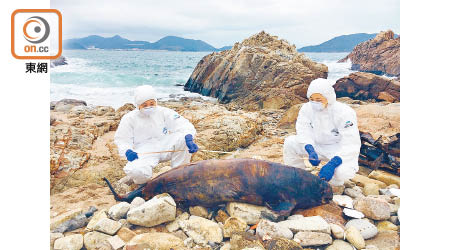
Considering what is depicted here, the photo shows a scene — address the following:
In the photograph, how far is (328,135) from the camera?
183 inches

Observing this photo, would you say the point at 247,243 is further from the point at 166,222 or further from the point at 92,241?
the point at 92,241

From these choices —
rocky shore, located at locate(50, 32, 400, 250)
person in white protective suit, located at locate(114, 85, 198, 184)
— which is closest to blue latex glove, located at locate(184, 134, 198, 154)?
person in white protective suit, located at locate(114, 85, 198, 184)

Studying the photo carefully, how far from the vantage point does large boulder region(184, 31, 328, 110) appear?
1305 centimetres

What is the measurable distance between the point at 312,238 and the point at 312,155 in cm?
135

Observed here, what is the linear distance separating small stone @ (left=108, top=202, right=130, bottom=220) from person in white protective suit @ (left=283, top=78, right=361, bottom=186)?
2513 millimetres

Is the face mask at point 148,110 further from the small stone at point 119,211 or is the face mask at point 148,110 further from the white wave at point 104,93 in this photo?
the white wave at point 104,93

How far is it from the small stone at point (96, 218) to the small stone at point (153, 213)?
36cm

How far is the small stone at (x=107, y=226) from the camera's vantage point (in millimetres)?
3523

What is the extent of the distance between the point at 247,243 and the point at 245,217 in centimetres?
52

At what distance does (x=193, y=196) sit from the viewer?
13.1 ft

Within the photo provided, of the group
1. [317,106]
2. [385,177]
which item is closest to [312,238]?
[317,106]

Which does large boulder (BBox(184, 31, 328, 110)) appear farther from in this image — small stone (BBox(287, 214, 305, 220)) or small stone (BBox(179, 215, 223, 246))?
small stone (BBox(179, 215, 223, 246))

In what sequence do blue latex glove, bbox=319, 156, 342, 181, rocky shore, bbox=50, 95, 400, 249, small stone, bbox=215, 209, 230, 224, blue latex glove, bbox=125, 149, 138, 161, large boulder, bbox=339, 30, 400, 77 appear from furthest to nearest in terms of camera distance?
large boulder, bbox=339, 30, 400, 77
blue latex glove, bbox=125, 149, 138, 161
blue latex glove, bbox=319, 156, 342, 181
small stone, bbox=215, 209, 230, 224
rocky shore, bbox=50, 95, 400, 249

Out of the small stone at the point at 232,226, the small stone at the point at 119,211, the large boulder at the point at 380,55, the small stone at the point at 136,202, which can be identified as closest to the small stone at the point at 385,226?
the small stone at the point at 232,226
